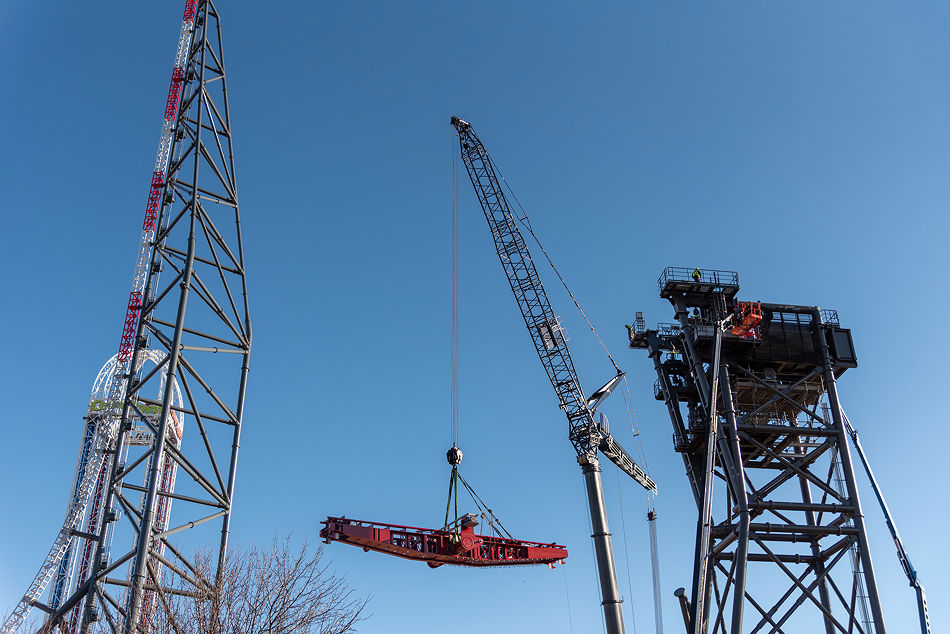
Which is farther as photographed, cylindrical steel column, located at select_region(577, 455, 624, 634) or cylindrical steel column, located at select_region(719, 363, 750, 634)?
cylindrical steel column, located at select_region(577, 455, 624, 634)

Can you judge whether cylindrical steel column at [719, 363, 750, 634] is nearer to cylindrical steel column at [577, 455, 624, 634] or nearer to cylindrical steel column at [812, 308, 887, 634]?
cylindrical steel column at [812, 308, 887, 634]

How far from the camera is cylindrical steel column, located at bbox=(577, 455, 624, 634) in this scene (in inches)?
2021

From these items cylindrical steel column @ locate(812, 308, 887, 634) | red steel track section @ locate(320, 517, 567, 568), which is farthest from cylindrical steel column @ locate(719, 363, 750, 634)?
red steel track section @ locate(320, 517, 567, 568)

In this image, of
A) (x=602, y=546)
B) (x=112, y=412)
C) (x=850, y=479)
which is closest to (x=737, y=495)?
(x=850, y=479)

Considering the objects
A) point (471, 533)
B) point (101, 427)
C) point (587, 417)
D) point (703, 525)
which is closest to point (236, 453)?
point (471, 533)

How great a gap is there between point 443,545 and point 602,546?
14820mm

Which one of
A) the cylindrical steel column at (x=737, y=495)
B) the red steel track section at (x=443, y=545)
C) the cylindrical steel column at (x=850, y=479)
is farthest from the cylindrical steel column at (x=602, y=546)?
the cylindrical steel column at (x=850, y=479)

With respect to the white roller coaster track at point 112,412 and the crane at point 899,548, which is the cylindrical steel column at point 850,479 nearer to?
the crane at point 899,548

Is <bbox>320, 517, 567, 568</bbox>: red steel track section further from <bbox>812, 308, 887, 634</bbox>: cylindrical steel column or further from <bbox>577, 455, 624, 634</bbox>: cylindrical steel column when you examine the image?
<bbox>812, 308, 887, 634</bbox>: cylindrical steel column

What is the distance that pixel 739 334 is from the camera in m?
46.2

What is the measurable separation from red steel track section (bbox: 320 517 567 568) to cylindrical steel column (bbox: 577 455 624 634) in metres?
5.60

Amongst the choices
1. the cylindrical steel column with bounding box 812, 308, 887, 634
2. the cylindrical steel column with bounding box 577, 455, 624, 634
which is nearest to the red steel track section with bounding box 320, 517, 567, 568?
the cylindrical steel column with bounding box 577, 455, 624, 634

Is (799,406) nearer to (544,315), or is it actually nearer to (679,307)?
(679,307)

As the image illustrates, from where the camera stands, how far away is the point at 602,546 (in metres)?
53.8
